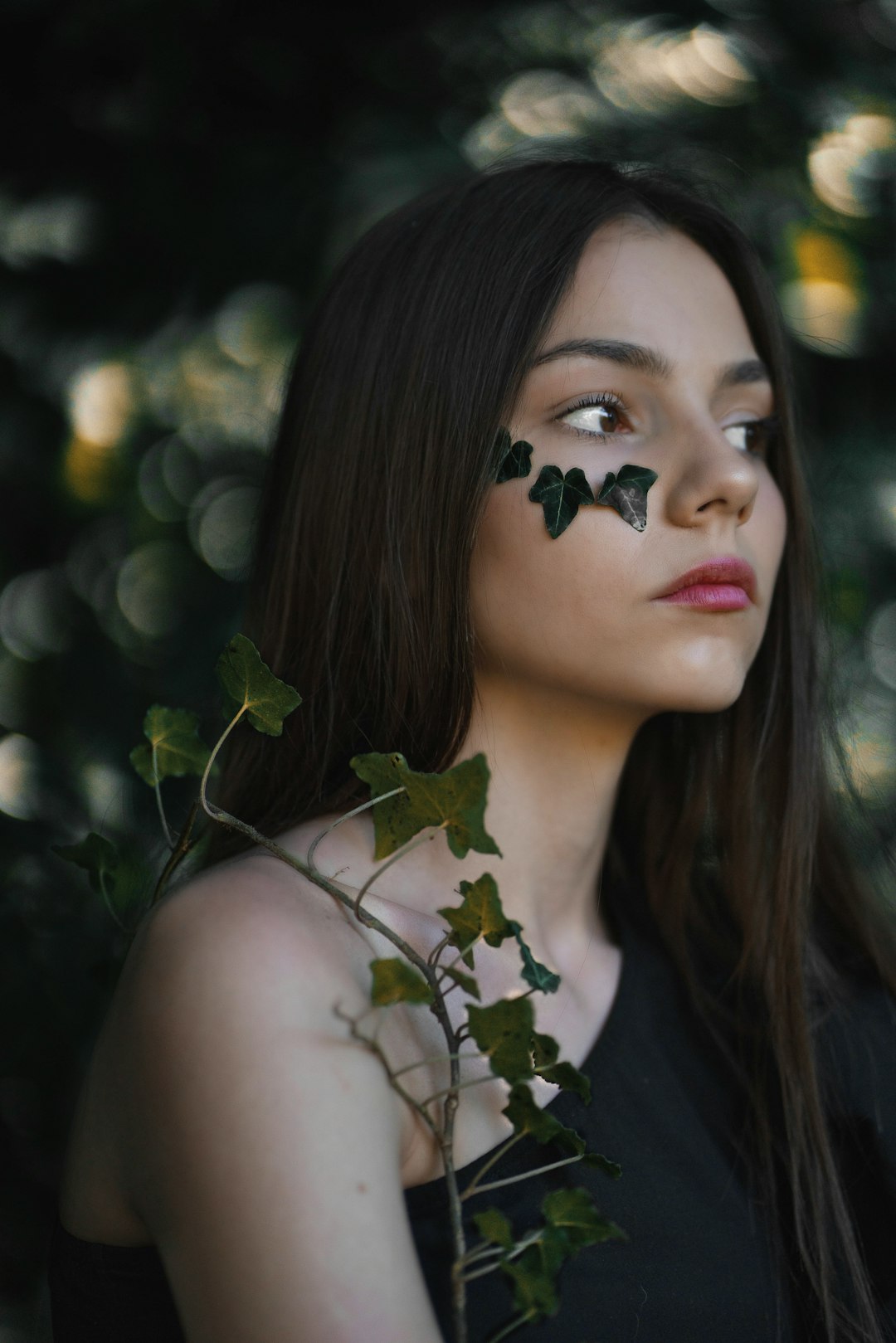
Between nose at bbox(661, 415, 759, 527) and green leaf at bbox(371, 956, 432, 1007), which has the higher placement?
nose at bbox(661, 415, 759, 527)

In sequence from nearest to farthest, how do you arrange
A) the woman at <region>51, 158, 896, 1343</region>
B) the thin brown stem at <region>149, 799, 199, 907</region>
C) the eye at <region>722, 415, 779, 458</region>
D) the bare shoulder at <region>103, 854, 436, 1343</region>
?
the bare shoulder at <region>103, 854, 436, 1343</region>
the woman at <region>51, 158, 896, 1343</region>
the thin brown stem at <region>149, 799, 199, 907</region>
the eye at <region>722, 415, 779, 458</region>

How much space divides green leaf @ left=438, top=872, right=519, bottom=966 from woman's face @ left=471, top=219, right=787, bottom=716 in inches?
15.4

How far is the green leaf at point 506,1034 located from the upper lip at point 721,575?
532mm

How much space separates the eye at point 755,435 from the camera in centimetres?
154

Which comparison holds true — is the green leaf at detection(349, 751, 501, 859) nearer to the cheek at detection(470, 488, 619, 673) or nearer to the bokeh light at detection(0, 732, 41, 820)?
the cheek at detection(470, 488, 619, 673)

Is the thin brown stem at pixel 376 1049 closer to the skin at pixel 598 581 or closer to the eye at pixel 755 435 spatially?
the skin at pixel 598 581

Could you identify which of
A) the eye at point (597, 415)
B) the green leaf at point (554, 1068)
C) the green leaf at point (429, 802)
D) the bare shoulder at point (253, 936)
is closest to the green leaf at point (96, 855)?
the bare shoulder at point (253, 936)

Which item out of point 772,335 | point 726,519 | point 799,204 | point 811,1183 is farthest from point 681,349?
point 811,1183

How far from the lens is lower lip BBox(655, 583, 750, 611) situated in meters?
1.28

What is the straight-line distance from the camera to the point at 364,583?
132 cm

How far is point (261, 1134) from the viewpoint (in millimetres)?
871

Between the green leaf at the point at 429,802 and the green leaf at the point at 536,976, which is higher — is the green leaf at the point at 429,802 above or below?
above

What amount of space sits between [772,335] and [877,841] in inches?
30.3

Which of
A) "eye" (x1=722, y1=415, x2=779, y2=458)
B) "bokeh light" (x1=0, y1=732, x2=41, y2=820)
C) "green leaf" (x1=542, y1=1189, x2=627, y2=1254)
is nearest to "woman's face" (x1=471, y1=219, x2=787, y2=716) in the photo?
"eye" (x1=722, y1=415, x2=779, y2=458)
